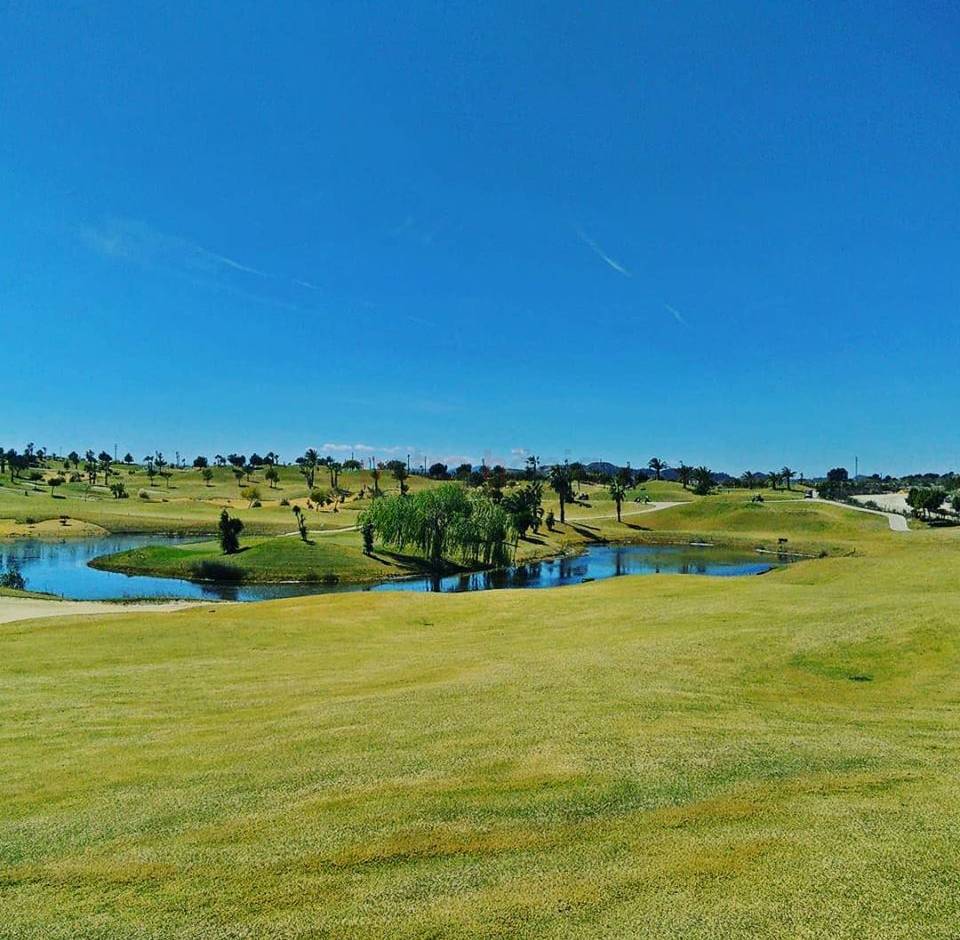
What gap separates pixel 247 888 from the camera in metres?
9.31

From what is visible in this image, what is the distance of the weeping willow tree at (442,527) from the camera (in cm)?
10006

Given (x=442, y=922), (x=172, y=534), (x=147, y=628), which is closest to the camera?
(x=442, y=922)

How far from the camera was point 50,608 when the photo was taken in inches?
1945

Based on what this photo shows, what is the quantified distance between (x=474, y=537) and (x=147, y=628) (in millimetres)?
70554

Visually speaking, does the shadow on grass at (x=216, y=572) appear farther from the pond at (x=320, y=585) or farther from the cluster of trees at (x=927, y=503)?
the cluster of trees at (x=927, y=503)

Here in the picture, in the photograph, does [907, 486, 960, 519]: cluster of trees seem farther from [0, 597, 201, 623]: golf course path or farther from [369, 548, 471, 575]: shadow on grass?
[0, 597, 201, 623]: golf course path

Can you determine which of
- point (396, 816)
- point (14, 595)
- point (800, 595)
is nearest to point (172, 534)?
point (14, 595)

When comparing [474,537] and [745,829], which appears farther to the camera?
[474,537]

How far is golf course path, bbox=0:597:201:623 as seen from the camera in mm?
44141

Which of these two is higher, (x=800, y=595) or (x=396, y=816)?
(x=800, y=595)

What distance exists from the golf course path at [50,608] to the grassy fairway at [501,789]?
69.4ft

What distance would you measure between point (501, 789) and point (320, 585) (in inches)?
2946

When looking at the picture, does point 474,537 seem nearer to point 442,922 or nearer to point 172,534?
point 172,534

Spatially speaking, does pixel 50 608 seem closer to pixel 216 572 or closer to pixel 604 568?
pixel 216 572
